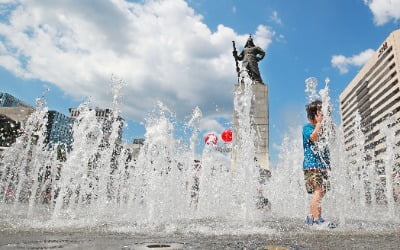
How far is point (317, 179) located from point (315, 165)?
0.20m

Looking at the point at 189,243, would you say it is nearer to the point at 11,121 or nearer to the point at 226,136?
the point at 226,136

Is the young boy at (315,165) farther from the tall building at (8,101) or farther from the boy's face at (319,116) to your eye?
the tall building at (8,101)

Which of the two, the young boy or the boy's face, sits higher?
the boy's face

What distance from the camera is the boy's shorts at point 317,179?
4.06 m

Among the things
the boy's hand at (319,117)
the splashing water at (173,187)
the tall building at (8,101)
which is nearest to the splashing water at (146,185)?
the splashing water at (173,187)

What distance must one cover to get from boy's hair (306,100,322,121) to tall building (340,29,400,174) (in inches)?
2221

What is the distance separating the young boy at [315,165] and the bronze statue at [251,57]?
8.26m

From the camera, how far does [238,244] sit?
250cm

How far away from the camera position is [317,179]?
4062 millimetres

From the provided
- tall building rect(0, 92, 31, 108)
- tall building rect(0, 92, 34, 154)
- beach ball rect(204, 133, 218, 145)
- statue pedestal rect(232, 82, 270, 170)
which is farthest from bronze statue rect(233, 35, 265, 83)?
tall building rect(0, 92, 31, 108)

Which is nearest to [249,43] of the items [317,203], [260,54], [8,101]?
[260,54]

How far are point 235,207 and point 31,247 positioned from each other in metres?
7.04

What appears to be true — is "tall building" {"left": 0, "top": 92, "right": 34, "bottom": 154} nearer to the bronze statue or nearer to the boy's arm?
the bronze statue

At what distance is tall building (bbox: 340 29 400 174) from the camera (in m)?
65.8
